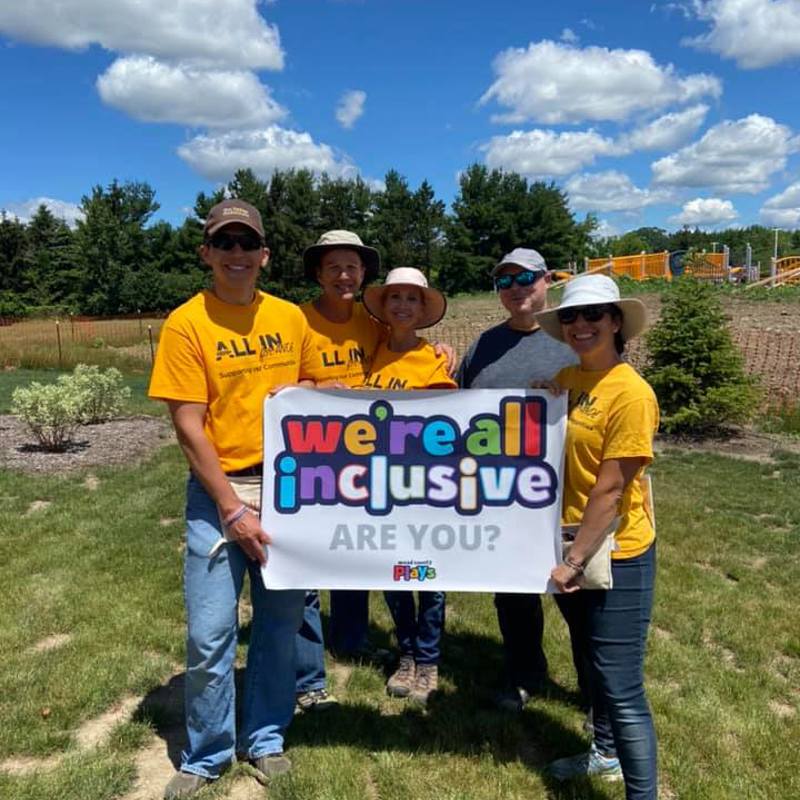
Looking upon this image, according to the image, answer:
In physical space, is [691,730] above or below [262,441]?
below

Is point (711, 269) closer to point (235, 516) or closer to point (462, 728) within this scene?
point (462, 728)

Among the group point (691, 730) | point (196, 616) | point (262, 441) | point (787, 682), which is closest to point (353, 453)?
point (262, 441)

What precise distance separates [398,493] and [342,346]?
0.78 m

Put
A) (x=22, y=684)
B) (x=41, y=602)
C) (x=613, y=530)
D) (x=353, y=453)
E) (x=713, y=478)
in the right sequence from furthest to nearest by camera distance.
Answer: (x=713, y=478), (x=41, y=602), (x=22, y=684), (x=353, y=453), (x=613, y=530)

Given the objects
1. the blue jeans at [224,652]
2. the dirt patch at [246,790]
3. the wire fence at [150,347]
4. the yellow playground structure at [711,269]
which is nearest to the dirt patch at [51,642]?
the blue jeans at [224,652]

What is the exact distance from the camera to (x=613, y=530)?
2604 millimetres

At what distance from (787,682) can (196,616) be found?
11.1 ft

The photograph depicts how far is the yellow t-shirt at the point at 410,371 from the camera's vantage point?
10.8ft

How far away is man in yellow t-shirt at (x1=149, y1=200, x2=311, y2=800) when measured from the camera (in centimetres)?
272

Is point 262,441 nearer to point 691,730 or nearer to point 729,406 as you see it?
point 691,730

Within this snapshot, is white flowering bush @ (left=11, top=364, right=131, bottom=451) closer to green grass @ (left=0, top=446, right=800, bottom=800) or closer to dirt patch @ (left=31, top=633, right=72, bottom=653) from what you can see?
green grass @ (left=0, top=446, right=800, bottom=800)

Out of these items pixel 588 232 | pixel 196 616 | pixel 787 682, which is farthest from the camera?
pixel 588 232

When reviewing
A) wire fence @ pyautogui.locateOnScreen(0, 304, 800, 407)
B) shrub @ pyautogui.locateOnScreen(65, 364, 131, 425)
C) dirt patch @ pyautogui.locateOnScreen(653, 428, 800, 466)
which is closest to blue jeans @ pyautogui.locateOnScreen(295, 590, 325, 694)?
wire fence @ pyautogui.locateOnScreen(0, 304, 800, 407)

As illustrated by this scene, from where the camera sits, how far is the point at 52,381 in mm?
19172
